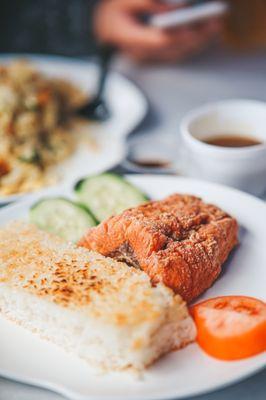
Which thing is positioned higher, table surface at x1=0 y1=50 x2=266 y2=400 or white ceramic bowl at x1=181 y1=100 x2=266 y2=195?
white ceramic bowl at x1=181 y1=100 x2=266 y2=195

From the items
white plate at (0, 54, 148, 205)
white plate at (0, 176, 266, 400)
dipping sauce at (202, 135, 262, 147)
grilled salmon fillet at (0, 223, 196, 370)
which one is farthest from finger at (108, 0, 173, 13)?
grilled salmon fillet at (0, 223, 196, 370)

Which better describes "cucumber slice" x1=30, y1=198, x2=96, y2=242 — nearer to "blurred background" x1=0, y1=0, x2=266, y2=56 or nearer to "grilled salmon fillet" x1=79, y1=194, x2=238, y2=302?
"grilled salmon fillet" x1=79, y1=194, x2=238, y2=302

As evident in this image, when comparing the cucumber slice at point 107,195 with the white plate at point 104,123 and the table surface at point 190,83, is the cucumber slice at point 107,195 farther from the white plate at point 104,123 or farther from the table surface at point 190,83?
the table surface at point 190,83

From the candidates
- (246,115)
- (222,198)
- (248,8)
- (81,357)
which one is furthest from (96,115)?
(248,8)

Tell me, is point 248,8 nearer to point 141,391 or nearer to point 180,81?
point 180,81

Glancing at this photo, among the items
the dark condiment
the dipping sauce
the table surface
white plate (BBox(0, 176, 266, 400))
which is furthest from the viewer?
the table surface

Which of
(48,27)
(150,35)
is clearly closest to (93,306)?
(150,35)
